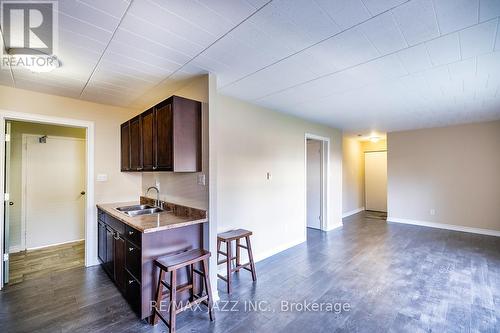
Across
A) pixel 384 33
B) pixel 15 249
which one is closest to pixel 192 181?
pixel 384 33

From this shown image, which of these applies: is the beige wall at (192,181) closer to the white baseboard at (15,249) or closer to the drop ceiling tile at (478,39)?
the drop ceiling tile at (478,39)

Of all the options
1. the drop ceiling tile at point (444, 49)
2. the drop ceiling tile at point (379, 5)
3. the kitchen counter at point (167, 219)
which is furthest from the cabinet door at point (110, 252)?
the drop ceiling tile at point (444, 49)

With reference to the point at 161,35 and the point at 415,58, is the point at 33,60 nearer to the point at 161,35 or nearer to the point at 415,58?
the point at 161,35

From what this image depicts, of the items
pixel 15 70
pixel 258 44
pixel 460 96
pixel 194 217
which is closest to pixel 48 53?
pixel 15 70

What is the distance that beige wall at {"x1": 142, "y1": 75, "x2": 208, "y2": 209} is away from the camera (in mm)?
2479

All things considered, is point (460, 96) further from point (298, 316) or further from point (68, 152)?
point (68, 152)

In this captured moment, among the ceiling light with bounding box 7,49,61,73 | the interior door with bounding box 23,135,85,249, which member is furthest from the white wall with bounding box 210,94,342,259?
the interior door with bounding box 23,135,85,249

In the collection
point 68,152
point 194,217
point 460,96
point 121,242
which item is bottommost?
point 121,242

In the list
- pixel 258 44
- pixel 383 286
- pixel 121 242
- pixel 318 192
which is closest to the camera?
pixel 258 44

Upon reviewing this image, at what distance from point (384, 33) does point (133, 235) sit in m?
2.79

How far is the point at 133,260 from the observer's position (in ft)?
7.38

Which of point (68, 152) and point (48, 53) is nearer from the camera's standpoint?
point (48, 53)

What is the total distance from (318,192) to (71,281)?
Result: 15.4ft

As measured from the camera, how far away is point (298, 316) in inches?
86.5
